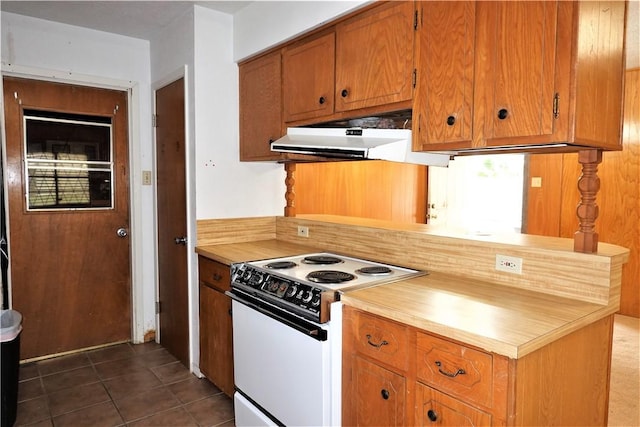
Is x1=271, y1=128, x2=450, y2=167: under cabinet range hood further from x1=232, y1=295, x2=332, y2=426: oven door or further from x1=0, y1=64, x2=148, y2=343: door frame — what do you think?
x1=0, y1=64, x2=148, y2=343: door frame

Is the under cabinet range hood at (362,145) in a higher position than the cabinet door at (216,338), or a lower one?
higher

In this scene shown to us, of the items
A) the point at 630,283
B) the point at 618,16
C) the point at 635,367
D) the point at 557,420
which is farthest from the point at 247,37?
the point at 630,283

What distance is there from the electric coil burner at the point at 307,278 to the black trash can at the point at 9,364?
1.18m

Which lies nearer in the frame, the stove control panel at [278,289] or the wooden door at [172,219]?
the stove control panel at [278,289]

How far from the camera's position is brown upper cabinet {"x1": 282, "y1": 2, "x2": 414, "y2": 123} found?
1.92 meters

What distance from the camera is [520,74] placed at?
1513 millimetres

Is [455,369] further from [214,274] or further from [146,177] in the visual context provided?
[146,177]

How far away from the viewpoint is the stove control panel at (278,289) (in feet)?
5.66

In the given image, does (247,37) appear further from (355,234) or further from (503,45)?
(503,45)

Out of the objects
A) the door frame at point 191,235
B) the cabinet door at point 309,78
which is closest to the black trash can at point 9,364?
the door frame at point 191,235

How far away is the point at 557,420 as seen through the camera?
1368mm

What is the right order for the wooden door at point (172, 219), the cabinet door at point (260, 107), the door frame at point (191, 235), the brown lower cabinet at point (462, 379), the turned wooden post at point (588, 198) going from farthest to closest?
1. the wooden door at point (172, 219)
2. the door frame at point (191, 235)
3. the cabinet door at point (260, 107)
4. the turned wooden post at point (588, 198)
5. the brown lower cabinet at point (462, 379)

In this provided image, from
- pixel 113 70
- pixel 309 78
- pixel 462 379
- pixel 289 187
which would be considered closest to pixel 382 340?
pixel 462 379

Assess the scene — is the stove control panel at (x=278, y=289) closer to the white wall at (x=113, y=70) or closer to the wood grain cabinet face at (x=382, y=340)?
Answer: the wood grain cabinet face at (x=382, y=340)
